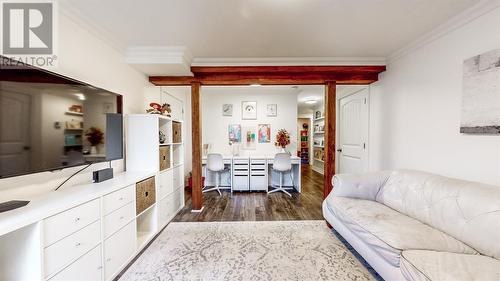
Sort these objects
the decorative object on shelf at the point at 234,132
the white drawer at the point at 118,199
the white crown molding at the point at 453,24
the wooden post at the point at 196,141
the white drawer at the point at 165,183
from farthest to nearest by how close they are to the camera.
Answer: the decorative object on shelf at the point at 234,132, the wooden post at the point at 196,141, the white drawer at the point at 165,183, the white crown molding at the point at 453,24, the white drawer at the point at 118,199

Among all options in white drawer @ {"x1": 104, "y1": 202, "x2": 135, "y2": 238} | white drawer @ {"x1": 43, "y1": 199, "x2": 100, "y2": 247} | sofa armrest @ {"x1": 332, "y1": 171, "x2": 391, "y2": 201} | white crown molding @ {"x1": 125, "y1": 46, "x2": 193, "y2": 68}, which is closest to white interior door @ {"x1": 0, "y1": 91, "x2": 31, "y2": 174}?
white drawer @ {"x1": 43, "y1": 199, "x2": 100, "y2": 247}

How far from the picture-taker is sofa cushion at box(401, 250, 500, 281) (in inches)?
41.8

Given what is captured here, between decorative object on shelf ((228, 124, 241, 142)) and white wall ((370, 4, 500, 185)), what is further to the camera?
decorative object on shelf ((228, 124, 241, 142))

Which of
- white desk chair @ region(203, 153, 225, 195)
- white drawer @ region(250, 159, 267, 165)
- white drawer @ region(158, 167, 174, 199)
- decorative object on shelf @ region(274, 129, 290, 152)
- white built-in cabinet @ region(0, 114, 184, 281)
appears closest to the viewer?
white built-in cabinet @ region(0, 114, 184, 281)

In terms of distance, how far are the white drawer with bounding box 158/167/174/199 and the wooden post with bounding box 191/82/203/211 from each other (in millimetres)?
390

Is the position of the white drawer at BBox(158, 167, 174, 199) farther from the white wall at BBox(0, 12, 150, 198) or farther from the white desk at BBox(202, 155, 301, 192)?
the white desk at BBox(202, 155, 301, 192)

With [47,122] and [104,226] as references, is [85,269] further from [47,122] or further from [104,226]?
[47,122]

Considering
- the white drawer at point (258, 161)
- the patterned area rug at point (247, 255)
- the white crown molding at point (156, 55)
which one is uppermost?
the white crown molding at point (156, 55)

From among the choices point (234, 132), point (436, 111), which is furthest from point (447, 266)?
point (234, 132)

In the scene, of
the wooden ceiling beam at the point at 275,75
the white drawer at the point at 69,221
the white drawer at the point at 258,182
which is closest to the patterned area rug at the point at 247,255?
the white drawer at the point at 69,221

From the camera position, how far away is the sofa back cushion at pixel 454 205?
4.30 feet

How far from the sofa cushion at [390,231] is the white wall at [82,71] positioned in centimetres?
263

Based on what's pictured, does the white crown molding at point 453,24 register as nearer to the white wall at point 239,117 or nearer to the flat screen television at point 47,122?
the white wall at point 239,117

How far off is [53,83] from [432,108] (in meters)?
3.56
